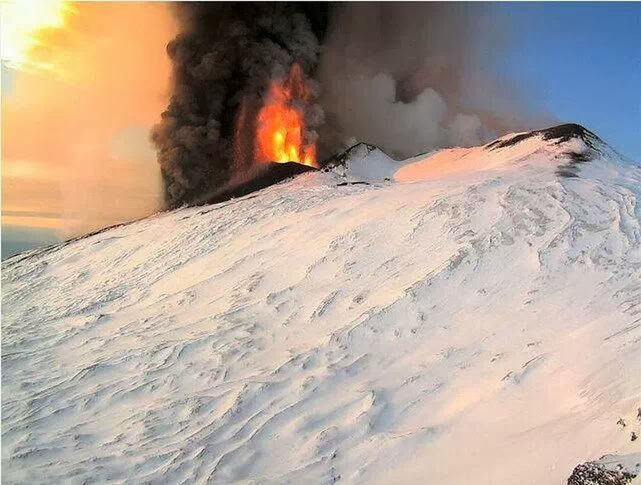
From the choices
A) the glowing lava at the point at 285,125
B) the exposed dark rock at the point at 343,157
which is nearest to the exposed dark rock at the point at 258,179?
the exposed dark rock at the point at 343,157

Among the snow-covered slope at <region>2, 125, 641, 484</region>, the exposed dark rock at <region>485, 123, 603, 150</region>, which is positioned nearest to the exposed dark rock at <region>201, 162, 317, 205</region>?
the snow-covered slope at <region>2, 125, 641, 484</region>

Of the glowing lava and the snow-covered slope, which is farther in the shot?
the glowing lava

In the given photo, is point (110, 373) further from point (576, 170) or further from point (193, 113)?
point (193, 113)

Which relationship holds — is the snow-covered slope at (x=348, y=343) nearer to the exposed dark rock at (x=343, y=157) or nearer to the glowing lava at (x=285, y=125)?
the exposed dark rock at (x=343, y=157)

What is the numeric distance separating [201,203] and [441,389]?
652 inches

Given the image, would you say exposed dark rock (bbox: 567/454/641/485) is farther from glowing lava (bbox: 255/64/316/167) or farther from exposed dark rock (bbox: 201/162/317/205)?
glowing lava (bbox: 255/64/316/167)

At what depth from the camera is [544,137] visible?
2284cm

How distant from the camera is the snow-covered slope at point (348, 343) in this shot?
287 inches

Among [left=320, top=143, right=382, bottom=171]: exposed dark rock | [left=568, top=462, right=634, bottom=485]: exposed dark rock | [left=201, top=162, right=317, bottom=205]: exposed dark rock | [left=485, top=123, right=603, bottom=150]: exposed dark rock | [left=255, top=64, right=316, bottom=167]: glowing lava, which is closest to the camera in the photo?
[left=568, top=462, right=634, bottom=485]: exposed dark rock

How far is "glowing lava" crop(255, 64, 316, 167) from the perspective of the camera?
30.2 meters

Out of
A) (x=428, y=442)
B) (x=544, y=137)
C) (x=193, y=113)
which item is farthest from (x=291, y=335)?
(x=193, y=113)

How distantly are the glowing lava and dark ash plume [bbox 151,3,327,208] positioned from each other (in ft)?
1.58

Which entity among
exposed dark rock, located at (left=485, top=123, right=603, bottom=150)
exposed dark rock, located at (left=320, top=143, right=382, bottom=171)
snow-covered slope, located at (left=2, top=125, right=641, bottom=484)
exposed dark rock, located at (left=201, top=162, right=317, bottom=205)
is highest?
exposed dark rock, located at (left=485, top=123, right=603, bottom=150)

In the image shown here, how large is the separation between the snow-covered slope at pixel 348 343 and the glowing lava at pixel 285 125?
41.1 feet
